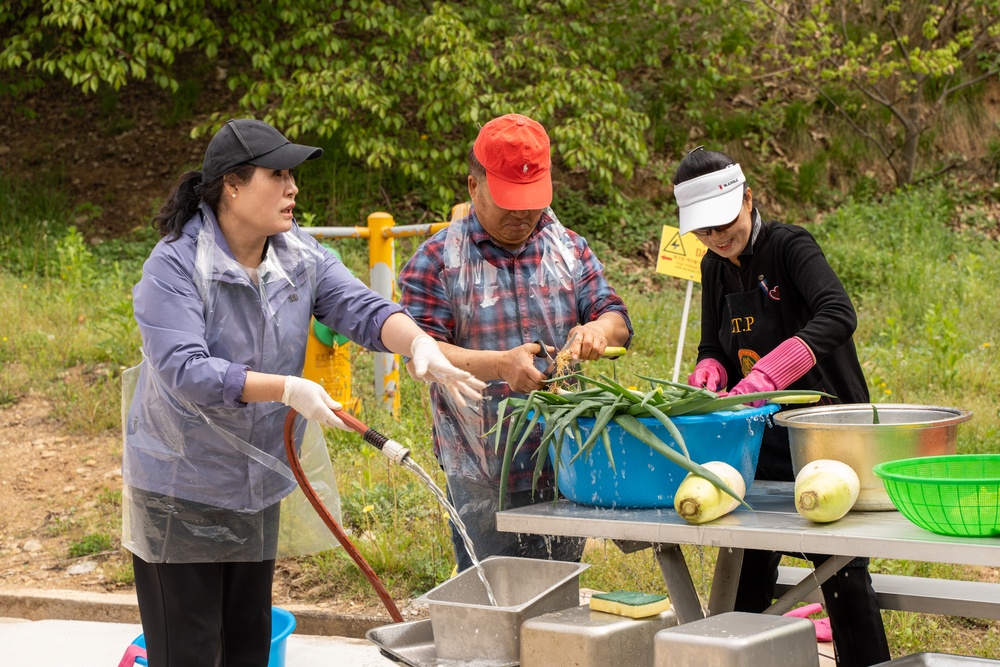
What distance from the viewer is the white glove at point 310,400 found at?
8.41ft

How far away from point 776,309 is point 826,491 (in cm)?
97

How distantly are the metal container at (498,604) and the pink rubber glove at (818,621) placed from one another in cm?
167

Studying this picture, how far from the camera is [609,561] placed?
4.53 metres

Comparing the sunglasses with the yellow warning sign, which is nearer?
the sunglasses

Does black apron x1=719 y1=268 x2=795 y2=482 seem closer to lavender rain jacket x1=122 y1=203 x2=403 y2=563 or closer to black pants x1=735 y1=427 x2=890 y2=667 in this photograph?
black pants x1=735 y1=427 x2=890 y2=667

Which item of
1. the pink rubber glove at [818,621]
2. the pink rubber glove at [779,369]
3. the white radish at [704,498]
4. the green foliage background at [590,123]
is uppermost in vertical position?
the green foliage background at [590,123]

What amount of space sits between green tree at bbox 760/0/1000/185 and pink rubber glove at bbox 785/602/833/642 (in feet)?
23.1

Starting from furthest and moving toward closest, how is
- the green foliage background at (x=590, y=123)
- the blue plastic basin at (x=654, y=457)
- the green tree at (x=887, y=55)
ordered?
the green tree at (x=887, y=55) < the green foliage background at (x=590, y=123) < the blue plastic basin at (x=654, y=457)

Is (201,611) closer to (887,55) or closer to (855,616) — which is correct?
(855,616)

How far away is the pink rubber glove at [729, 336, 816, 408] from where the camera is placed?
2623 mm

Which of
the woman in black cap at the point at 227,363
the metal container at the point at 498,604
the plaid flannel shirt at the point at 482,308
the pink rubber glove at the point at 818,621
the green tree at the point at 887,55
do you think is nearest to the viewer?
the metal container at the point at 498,604

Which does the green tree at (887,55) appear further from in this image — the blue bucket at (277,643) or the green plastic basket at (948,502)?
the green plastic basket at (948,502)

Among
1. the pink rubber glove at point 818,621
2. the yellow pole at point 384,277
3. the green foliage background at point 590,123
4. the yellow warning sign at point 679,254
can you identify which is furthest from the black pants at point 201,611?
the green foliage background at point 590,123

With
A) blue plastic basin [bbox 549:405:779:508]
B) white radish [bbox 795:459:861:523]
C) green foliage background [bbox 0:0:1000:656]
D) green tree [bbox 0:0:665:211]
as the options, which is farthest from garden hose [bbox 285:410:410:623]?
green tree [bbox 0:0:665:211]
